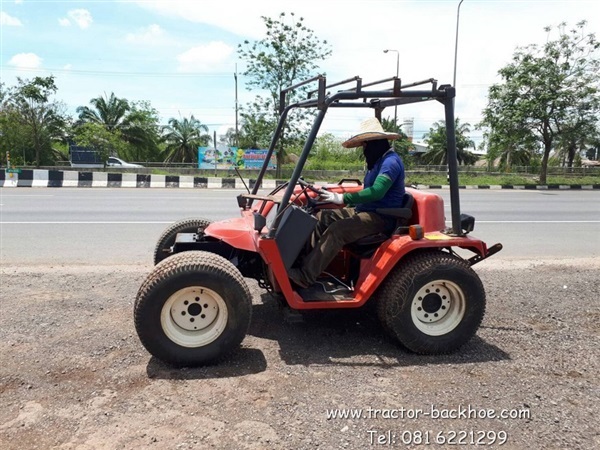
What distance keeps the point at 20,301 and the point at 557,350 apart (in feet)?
15.5

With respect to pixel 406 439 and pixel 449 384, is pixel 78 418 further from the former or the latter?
pixel 449 384

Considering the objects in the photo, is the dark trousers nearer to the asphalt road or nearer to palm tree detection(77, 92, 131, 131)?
the asphalt road

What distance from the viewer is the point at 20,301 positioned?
4930mm

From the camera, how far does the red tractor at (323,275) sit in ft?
11.7

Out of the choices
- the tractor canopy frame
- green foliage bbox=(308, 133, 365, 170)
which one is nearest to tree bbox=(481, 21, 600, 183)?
green foliage bbox=(308, 133, 365, 170)

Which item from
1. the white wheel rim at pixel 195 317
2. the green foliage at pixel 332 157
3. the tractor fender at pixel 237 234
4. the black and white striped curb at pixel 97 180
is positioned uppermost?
the green foliage at pixel 332 157

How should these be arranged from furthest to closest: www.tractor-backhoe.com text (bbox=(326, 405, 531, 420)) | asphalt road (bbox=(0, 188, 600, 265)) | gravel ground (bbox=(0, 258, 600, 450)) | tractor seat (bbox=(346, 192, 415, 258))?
asphalt road (bbox=(0, 188, 600, 265)) → tractor seat (bbox=(346, 192, 415, 258)) → www.tractor-backhoe.com text (bbox=(326, 405, 531, 420)) → gravel ground (bbox=(0, 258, 600, 450))

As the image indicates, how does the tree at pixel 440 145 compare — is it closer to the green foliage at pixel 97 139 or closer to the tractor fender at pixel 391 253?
the green foliage at pixel 97 139

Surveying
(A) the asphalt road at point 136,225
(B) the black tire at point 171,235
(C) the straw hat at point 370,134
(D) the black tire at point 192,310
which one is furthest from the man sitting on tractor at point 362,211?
(A) the asphalt road at point 136,225

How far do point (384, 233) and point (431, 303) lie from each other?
2.13 ft

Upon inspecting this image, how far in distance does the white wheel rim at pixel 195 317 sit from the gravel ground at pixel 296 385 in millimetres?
224

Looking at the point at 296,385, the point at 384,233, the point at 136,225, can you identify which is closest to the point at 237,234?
the point at 384,233

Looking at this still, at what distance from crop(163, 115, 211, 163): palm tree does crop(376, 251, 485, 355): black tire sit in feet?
165

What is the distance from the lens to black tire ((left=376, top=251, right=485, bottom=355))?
3.88 metres
